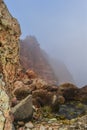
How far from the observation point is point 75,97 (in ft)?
80.9

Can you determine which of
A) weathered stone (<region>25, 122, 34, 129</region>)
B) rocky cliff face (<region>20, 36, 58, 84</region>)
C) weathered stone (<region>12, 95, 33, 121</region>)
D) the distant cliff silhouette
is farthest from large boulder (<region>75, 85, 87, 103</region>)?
rocky cliff face (<region>20, 36, 58, 84</region>)

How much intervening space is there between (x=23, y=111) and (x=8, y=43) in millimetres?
9192

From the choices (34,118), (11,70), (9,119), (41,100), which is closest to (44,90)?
(41,100)

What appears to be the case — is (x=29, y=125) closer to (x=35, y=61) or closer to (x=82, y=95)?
(x=82, y=95)

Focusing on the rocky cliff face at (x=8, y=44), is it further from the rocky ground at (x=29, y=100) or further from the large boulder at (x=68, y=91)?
the large boulder at (x=68, y=91)

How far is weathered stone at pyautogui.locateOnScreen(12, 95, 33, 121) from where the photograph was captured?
1619cm

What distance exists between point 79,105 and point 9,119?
16.9 meters

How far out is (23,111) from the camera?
16406 mm

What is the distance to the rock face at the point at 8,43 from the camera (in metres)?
7.42

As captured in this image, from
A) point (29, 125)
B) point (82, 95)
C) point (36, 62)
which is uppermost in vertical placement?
point (36, 62)

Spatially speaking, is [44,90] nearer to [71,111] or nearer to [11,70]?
[71,111]

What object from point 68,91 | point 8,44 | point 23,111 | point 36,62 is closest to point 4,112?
point 8,44

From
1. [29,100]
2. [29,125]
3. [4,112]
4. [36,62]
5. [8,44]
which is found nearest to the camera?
[4,112]

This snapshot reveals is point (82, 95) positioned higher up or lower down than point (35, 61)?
lower down
